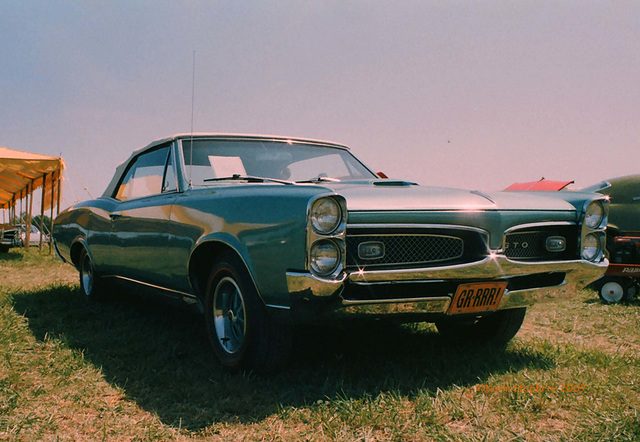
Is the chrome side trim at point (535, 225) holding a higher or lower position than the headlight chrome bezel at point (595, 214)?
lower

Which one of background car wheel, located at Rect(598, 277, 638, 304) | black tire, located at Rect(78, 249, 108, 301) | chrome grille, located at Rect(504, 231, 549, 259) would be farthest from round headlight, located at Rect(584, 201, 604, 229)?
black tire, located at Rect(78, 249, 108, 301)

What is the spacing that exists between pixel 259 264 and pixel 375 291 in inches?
23.0

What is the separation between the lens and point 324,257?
8.37ft

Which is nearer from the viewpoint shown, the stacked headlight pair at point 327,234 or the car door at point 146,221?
the stacked headlight pair at point 327,234

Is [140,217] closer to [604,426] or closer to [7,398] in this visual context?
[7,398]

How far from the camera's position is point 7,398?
107 inches

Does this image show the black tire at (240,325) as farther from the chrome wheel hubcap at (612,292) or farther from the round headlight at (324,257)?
the chrome wheel hubcap at (612,292)

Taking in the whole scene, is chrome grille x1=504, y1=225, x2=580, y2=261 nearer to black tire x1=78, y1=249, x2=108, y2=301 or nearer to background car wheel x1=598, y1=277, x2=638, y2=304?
background car wheel x1=598, y1=277, x2=638, y2=304

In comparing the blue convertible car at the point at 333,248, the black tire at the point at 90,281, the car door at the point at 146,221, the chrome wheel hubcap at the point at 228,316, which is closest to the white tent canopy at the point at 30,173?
the black tire at the point at 90,281

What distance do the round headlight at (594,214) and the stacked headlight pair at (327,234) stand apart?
1.65 meters

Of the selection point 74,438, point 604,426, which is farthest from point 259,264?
point 604,426

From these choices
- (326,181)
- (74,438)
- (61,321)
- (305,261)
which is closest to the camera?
(74,438)

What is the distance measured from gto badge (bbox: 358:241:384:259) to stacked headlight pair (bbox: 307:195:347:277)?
5.4 inches

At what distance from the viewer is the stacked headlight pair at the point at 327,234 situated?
2.53 m
